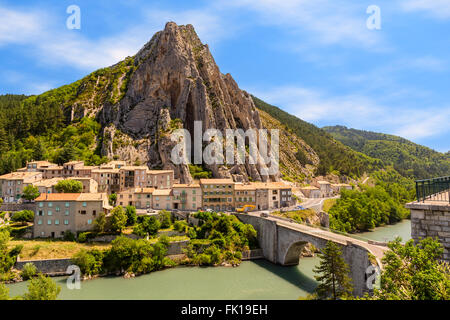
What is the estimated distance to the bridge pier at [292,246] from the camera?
74.5 ft

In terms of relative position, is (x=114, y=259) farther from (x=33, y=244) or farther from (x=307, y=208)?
(x=307, y=208)

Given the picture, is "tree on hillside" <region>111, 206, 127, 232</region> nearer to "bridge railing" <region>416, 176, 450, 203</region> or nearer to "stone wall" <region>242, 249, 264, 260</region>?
"stone wall" <region>242, 249, 264, 260</region>

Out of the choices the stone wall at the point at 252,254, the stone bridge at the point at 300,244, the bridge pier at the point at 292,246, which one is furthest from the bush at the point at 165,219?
the stone wall at the point at 252,254

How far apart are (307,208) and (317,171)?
6233cm

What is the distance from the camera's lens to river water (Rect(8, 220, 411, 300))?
27141 millimetres

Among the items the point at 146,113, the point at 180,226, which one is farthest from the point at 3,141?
the point at 180,226

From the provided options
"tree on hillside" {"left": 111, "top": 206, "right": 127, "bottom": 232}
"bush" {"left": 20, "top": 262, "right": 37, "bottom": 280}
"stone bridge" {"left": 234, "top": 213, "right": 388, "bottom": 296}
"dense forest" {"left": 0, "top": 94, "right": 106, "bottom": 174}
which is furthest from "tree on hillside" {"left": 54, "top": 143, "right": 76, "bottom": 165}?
"stone bridge" {"left": 234, "top": 213, "right": 388, "bottom": 296}

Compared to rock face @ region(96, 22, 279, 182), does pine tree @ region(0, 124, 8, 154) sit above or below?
below

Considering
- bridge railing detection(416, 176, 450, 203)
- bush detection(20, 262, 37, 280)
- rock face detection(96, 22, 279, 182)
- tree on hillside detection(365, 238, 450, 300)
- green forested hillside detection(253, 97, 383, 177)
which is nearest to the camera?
tree on hillside detection(365, 238, 450, 300)

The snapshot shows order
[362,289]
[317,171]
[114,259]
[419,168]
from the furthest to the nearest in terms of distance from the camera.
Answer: [419,168], [317,171], [114,259], [362,289]

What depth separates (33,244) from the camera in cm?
3541

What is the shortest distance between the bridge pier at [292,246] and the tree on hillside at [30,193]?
111ft

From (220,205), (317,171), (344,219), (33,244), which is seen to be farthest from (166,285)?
(317,171)

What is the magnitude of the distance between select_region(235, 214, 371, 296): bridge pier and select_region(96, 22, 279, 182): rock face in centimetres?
2820
